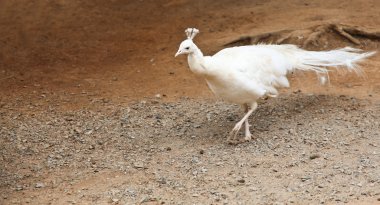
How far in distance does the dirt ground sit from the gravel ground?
2 centimetres

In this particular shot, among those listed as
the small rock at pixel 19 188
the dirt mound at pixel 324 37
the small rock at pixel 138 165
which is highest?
the dirt mound at pixel 324 37

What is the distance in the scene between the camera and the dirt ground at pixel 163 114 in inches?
212

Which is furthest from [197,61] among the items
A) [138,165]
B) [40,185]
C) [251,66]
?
[40,185]

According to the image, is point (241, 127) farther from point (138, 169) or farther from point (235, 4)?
point (235, 4)

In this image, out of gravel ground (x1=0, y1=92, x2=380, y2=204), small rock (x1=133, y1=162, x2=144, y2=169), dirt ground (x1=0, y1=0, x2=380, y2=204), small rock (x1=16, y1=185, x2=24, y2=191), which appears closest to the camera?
gravel ground (x1=0, y1=92, x2=380, y2=204)

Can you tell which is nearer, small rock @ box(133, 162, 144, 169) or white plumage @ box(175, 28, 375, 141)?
small rock @ box(133, 162, 144, 169)

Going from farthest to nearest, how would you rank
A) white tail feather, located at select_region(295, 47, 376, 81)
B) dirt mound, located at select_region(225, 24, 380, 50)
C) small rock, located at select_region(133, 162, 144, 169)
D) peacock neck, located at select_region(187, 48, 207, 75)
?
dirt mound, located at select_region(225, 24, 380, 50)
white tail feather, located at select_region(295, 47, 376, 81)
peacock neck, located at select_region(187, 48, 207, 75)
small rock, located at select_region(133, 162, 144, 169)

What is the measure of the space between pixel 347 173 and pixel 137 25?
16.0ft

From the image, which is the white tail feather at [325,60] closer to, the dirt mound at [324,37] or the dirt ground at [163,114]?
the dirt ground at [163,114]

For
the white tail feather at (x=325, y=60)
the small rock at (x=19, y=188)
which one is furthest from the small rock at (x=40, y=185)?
the white tail feather at (x=325, y=60)

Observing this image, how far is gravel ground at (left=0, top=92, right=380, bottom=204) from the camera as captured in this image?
17.2 feet

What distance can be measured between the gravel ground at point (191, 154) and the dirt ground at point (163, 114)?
0.02 meters

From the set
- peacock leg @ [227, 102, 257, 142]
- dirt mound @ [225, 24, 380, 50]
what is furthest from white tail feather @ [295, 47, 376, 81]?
dirt mound @ [225, 24, 380, 50]

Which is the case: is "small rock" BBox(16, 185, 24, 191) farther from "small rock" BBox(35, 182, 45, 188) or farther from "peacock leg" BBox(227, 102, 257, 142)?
"peacock leg" BBox(227, 102, 257, 142)
